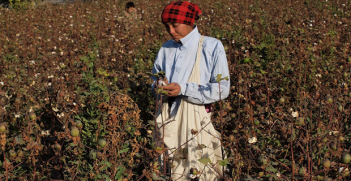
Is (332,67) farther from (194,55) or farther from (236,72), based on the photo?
(194,55)

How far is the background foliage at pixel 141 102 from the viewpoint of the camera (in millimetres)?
1707

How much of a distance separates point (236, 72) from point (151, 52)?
183cm

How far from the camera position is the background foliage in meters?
1.71

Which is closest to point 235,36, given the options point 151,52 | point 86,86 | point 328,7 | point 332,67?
point 151,52

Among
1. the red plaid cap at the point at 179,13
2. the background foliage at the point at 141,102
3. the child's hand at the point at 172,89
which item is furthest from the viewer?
the red plaid cap at the point at 179,13

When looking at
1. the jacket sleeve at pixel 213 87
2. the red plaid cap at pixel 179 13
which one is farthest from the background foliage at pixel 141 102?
the red plaid cap at pixel 179 13

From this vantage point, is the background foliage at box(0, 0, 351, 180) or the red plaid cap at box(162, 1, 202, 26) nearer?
the background foliage at box(0, 0, 351, 180)

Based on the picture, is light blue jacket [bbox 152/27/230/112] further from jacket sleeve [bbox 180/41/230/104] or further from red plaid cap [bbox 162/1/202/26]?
red plaid cap [bbox 162/1/202/26]

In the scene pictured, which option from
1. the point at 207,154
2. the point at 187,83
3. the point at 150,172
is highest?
the point at 187,83

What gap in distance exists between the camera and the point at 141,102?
3.39 metres

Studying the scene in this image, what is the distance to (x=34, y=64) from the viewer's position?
13.6ft

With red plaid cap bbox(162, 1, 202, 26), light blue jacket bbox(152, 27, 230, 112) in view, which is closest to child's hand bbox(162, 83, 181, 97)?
light blue jacket bbox(152, 27, 230, 112)

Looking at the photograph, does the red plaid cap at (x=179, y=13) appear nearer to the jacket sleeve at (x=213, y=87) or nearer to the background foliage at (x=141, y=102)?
the jacket sleeve at (x=213, y=87)

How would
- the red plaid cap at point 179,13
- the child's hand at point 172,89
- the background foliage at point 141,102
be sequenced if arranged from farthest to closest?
the red plaid cap at point 179,13, the child's hand at point 172,89, the background foliage at point 141,102
